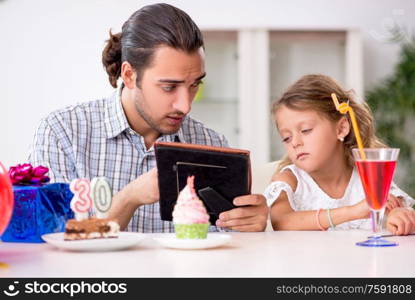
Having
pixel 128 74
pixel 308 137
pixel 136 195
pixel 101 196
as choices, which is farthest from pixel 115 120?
pixel 101 196

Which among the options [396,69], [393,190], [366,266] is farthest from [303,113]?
[396,69]

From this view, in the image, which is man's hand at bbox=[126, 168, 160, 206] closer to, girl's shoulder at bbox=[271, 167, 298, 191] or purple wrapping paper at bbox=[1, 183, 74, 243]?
purple wrapping paper at bbox=[1, 183, 74, 243]

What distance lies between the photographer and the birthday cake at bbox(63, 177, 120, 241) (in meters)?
1.27

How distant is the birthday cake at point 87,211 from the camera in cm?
127

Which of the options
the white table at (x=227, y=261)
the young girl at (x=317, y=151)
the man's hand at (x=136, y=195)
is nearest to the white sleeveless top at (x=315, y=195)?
the young girl at (x=317, y=151)

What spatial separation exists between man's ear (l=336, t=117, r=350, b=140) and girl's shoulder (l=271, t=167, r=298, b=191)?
0.65ft

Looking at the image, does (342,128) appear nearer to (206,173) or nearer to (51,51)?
(206,173)

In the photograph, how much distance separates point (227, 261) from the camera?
1.16m

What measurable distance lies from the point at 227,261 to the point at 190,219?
17 centimetres

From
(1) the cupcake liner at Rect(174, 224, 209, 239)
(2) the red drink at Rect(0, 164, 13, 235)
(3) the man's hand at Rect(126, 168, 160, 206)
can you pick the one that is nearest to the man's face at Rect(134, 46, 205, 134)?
(3) the man's hand at Rect(126, 168, 160, 206)

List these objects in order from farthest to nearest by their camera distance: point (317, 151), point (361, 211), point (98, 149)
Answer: point (317, 151) < point (98, 149) < point (361, 211)

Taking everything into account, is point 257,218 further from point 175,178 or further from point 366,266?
point 366,266

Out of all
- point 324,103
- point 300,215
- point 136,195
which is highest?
point 324,103

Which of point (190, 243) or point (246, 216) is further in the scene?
Answer: point (246, 216)
